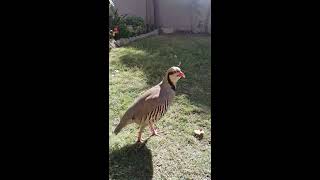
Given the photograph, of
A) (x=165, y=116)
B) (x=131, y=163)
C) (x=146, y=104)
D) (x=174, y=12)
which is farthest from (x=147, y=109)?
(x=174, y=12)

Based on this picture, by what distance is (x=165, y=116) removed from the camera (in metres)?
3.32

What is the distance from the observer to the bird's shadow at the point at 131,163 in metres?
2.39

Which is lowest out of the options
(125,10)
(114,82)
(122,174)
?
(122,174)

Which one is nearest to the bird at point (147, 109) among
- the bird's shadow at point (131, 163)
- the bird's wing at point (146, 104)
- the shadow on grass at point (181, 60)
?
the bird's wing at point (146, 104)

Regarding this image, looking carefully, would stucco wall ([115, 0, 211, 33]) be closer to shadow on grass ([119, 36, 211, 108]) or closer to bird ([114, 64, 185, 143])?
shadow on grass ([119, 36, 211, 108])

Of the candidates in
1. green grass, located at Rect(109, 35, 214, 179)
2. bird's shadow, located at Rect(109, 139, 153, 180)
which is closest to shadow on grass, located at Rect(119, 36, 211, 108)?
green grass, located at Rect(109, 35, 214, 179)

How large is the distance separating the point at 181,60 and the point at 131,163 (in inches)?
106

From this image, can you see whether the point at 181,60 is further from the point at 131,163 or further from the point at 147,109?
the point at 131,163

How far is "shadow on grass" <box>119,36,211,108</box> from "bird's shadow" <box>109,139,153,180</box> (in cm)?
114
